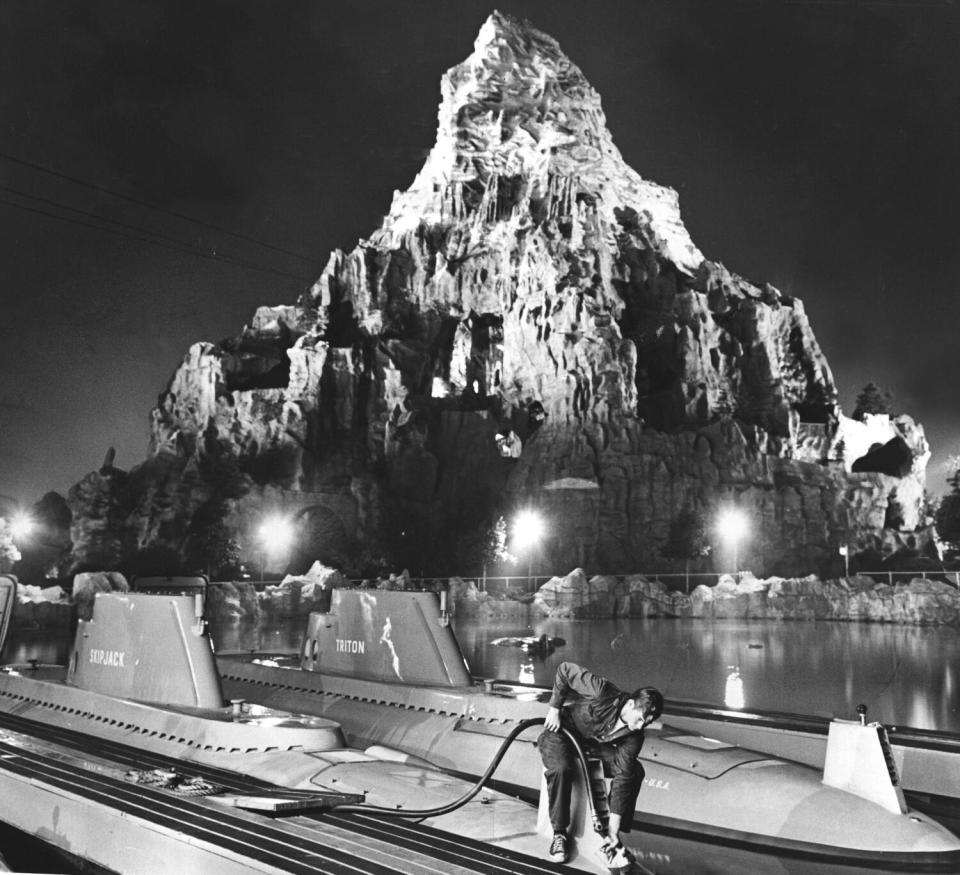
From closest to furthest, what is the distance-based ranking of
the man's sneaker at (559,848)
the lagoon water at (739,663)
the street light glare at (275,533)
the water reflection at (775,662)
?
the man's sneaker at (559,848), the lagoon water at (739,663), the water reflection at (775,662), the street light glare at (275,533)

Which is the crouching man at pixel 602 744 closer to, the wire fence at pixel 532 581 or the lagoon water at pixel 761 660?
the lagoon water at pixel 761 660

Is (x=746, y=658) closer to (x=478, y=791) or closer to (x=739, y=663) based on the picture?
(x=739, y=663)

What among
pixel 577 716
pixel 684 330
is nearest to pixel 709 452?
pixel 684 330

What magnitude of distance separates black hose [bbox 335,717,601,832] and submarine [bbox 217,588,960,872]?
8.53 ft

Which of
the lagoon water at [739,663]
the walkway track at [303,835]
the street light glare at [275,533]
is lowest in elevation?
the lagoon water at [739,663]

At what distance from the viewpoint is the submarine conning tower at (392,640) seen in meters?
13.3

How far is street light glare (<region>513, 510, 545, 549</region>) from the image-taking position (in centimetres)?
6397

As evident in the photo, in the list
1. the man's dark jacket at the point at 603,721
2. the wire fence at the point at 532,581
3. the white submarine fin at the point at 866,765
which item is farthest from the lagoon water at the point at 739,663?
the wire fence at the point at 532,581

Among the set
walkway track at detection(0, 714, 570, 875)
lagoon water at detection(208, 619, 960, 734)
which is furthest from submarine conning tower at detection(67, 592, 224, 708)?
lagoon water at detection(208, 619, 960, 734)

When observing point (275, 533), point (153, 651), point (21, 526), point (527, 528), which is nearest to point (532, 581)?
point (527, 528)

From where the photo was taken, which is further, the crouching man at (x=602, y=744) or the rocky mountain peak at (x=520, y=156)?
the rocky mountain peak at (x=520, y=156)

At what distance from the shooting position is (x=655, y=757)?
10305 mm

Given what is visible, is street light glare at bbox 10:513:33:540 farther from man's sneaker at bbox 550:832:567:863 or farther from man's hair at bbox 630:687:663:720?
man's hair at bbox 630:687:663:720

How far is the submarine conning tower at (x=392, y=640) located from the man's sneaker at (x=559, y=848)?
684 centimetres
